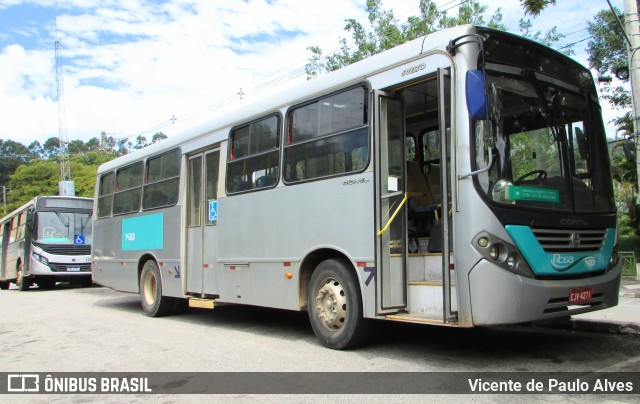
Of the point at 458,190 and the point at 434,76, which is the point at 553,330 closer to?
the point at 458,190

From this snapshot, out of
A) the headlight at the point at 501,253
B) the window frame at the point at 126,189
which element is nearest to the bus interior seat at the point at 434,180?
the headlight at the point at 501,253

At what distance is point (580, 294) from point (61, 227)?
58.6 ft

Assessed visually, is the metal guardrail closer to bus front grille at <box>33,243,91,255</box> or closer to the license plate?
the license plate

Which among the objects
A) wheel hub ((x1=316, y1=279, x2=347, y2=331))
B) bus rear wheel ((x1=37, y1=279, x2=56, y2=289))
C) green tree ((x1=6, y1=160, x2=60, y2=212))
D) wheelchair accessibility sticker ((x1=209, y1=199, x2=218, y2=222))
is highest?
green tree ((x1=6, y1=160, x2=60, y2=212))

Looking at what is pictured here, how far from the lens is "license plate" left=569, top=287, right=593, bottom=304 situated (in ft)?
17.0

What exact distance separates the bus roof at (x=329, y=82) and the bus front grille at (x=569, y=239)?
206 cm

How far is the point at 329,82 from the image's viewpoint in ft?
22.2

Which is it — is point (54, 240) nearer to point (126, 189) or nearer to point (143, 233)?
point (126, 189)

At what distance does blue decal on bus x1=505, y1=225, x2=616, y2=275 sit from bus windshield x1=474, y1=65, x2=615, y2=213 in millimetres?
302

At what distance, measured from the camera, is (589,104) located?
19.9 feet

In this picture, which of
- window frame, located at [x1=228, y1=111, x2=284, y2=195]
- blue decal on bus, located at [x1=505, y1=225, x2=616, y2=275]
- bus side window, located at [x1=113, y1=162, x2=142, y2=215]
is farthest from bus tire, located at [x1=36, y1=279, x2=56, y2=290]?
blue decal on bus, located at [x1=505, y1=225, x2=616, y2=275]

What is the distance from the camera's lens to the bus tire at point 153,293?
10.3 metres

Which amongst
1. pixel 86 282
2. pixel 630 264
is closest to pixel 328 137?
pixel 630 264

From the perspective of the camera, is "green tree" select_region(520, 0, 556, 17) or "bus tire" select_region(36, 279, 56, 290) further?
"bus tire" select_region(36, 279, 56, 290)
